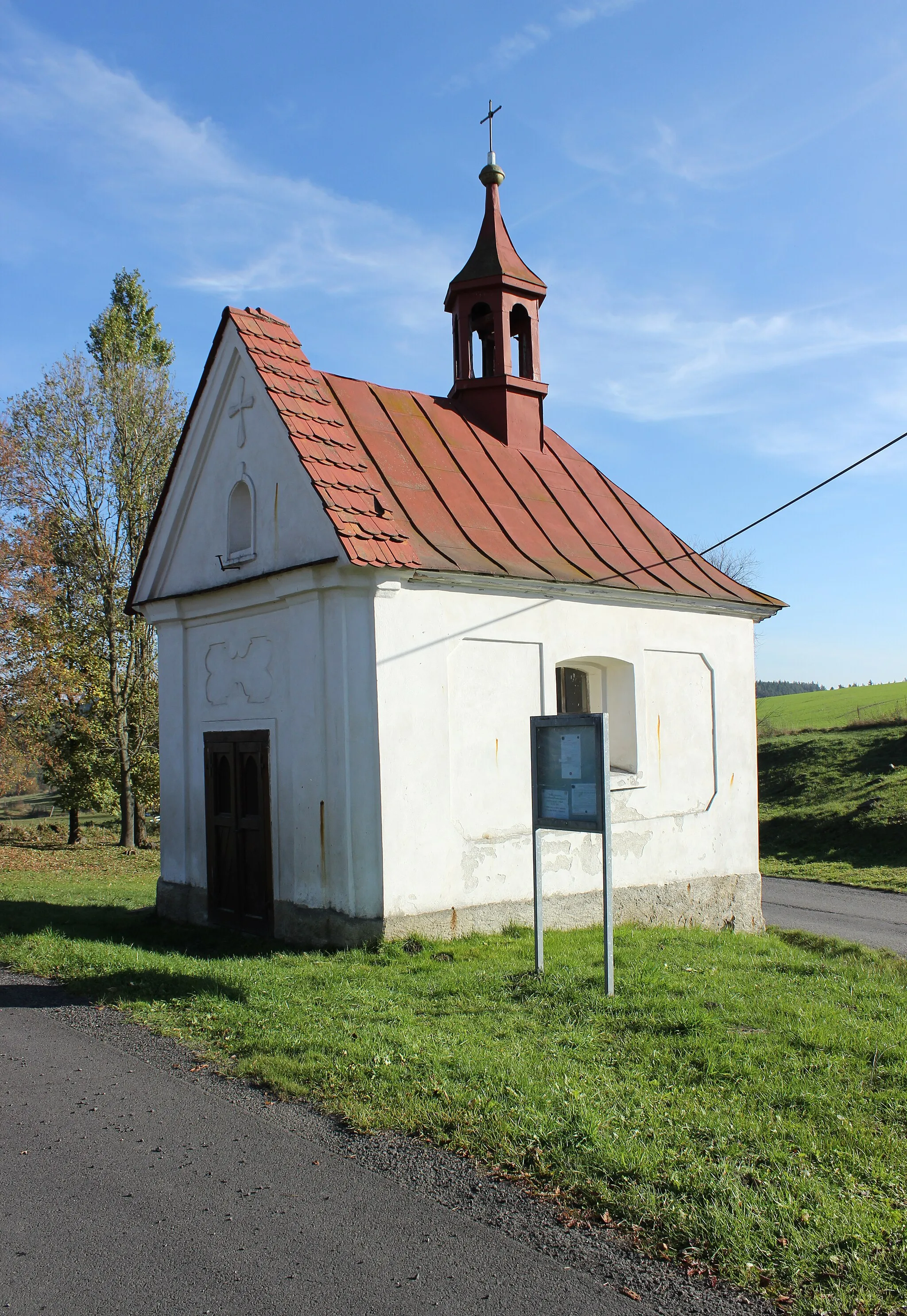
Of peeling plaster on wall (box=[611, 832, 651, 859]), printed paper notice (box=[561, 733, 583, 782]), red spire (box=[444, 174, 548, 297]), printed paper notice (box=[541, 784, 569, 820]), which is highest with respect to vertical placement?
red spire (box=[444, 174, 548, 297])

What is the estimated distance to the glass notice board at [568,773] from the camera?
7.29 m

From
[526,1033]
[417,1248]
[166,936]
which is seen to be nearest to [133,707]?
[166,936]

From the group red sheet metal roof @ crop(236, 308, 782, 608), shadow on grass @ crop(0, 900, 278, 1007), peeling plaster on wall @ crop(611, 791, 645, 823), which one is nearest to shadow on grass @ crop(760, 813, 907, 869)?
red sheet metal roof @ crop(236, 308, 782, 608)

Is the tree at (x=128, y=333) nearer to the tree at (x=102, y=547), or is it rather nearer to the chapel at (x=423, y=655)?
the tree at (x=102, y=547)

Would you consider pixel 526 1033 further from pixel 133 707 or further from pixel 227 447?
pixel 133 707

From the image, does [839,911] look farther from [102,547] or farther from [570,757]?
[102,547]

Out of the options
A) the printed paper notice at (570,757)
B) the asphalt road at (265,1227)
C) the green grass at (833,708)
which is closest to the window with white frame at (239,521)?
the printed paper notice at (570,757)

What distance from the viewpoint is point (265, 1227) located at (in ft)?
12.8

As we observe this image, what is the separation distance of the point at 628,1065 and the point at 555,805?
243cm

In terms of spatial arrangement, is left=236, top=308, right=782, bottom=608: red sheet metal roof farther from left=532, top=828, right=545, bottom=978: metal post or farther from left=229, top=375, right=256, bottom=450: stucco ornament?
left=532, top=828, right=545, bottom=978: metal post

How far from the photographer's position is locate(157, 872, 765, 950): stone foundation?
9.16 meters

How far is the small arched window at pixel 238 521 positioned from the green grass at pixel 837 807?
15.0 m

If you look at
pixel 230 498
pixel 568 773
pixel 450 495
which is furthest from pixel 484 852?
pixel 230 498

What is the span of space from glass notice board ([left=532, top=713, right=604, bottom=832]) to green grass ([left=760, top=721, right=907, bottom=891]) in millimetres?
14580
